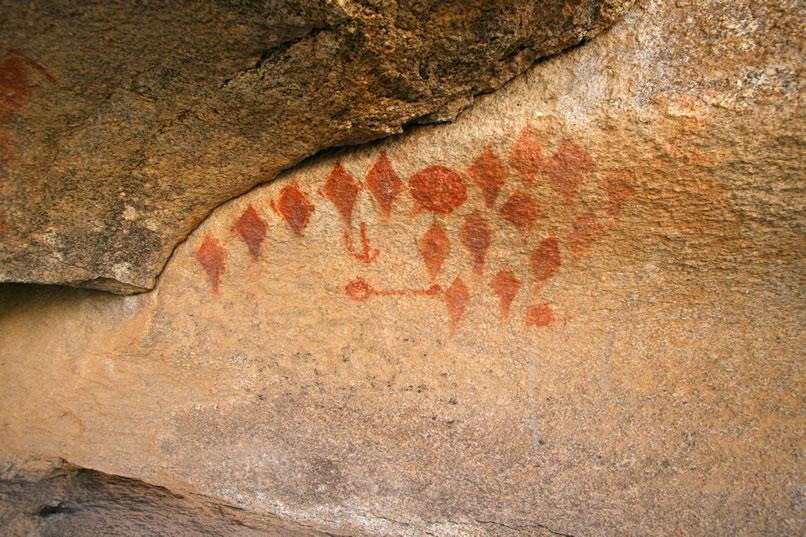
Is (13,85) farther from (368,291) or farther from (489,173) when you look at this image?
(489,173)

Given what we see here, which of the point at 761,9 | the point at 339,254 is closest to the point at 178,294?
the point at 339,254

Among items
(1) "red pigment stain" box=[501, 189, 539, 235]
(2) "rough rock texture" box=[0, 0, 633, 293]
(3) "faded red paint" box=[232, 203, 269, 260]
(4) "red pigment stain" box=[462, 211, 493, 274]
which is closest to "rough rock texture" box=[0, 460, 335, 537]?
(2) "rough rock texture" box=[0, 0, 633, 293]

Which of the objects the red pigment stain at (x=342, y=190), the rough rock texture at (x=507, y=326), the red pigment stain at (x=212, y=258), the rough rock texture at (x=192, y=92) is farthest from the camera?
the red pigment stain at (x=212, y=258)

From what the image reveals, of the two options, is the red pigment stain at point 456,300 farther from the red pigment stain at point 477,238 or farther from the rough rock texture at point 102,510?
the rough rock texture at point 102,510

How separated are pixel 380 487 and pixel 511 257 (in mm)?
708

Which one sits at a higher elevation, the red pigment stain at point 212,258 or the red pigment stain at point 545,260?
the red pigment stain at point 545,260

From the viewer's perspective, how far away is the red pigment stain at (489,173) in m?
1.13

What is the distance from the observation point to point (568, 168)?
110 centimetres

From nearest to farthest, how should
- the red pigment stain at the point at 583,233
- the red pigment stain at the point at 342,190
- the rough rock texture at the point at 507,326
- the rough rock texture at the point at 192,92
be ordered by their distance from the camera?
the rough rock texture at the point at 192,92
the rough rock texture at the point at 507,326
the red pigment stain at the point at 583,233
the red pigment stain at the point at 342,190

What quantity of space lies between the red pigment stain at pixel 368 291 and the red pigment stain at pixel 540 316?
242 mm

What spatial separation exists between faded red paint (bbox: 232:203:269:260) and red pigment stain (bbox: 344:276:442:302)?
0.88 feet

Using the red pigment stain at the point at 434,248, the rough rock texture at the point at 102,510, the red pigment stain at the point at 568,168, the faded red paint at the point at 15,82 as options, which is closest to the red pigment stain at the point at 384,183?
the red pigment stain at the point at 434,248

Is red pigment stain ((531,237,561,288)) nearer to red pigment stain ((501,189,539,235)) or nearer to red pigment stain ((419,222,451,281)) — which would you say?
red pigment stain ((501,189,539,235))

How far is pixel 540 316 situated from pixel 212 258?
909 mm
